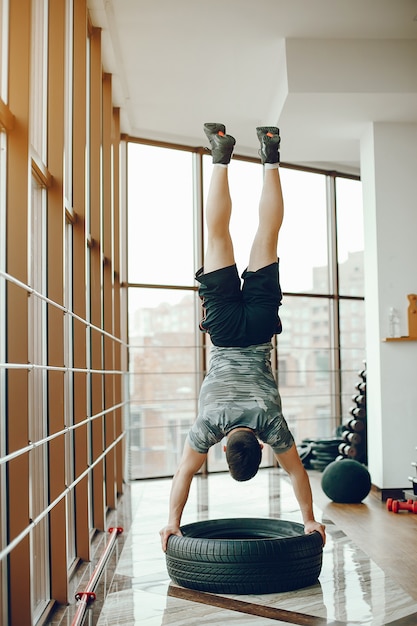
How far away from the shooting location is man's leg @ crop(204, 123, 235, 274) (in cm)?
337

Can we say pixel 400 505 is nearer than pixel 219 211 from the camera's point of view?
No

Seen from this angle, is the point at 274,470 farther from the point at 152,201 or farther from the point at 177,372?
the point at 152,201

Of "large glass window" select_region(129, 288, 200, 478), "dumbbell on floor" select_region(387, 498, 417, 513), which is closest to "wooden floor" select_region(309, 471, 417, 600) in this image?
"dumbbell on floor" select_region(387, 498, 417, 513)

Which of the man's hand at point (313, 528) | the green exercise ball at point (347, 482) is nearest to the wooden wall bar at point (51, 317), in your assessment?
the man's hand at point (313, 528)

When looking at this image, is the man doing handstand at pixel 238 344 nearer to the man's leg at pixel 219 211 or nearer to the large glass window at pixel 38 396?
the man's leg at pixel 219 211

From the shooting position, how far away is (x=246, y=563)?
3018 mm

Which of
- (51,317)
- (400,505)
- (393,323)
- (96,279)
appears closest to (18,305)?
(51,317)

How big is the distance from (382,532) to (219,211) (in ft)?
7.52

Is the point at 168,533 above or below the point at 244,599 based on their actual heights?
above

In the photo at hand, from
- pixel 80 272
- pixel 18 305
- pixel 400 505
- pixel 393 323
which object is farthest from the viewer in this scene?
pixel 393 323

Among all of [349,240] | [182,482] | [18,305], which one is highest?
[349,240]

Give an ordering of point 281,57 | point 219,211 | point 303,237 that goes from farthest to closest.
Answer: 1. point 303,237
2. point 281,57
3. point 219,211

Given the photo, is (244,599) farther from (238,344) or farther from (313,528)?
(238,344)

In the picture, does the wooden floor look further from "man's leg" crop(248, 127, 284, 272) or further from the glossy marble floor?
"man's leg" crop(248, 127, 284, 272)
